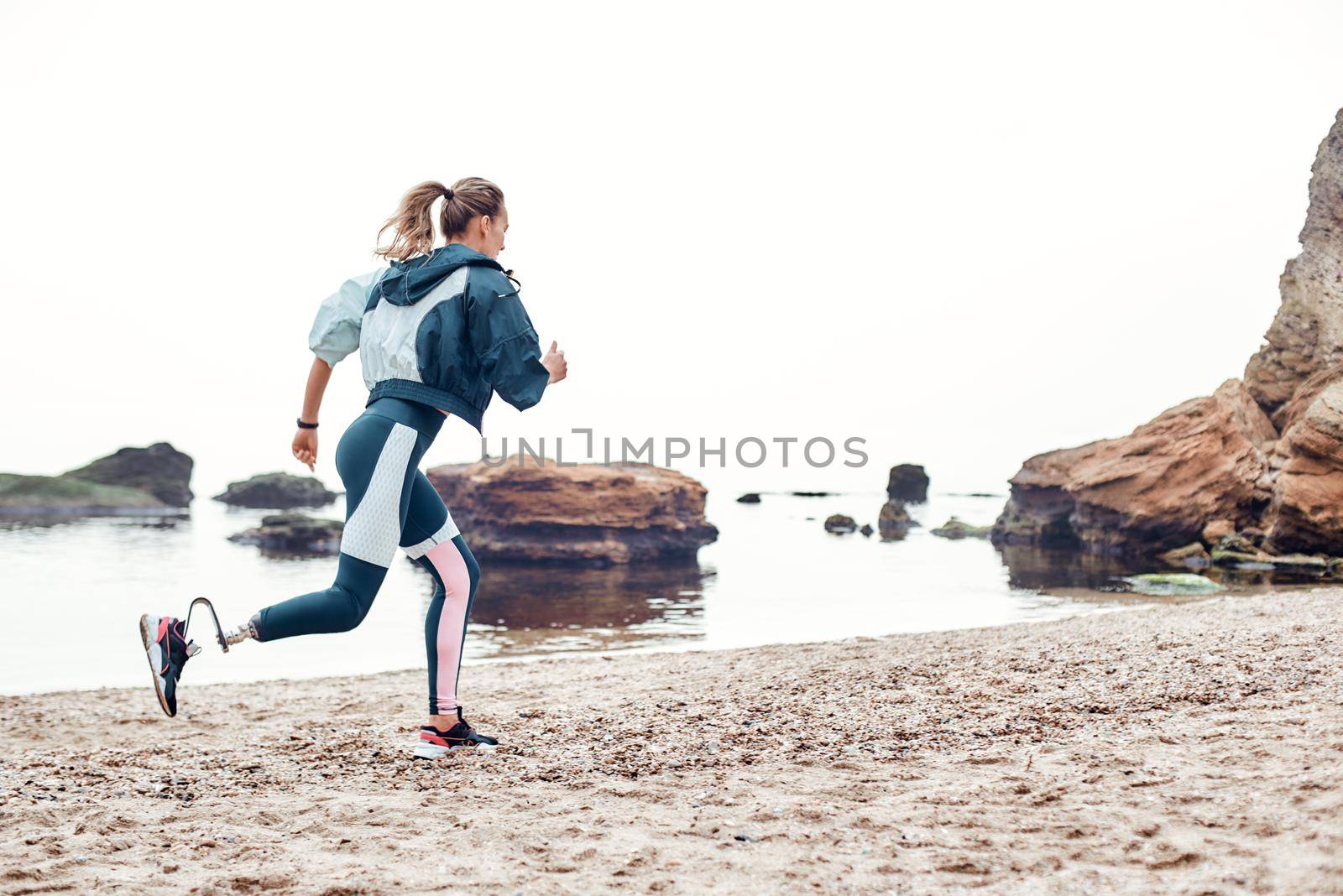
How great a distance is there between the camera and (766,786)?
141 inches

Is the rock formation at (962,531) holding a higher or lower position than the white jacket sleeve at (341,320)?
lower

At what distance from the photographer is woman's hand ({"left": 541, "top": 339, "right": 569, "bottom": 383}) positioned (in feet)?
13.5

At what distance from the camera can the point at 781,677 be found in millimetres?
6219

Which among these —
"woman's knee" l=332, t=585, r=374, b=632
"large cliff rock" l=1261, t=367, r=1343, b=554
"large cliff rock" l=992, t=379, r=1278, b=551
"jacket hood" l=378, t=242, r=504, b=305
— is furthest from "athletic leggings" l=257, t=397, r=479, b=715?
"large cliff rock" l=992, t=379, r=1278, b=551

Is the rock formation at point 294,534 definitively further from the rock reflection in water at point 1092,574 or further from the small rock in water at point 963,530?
the small rock in water at point 963,530

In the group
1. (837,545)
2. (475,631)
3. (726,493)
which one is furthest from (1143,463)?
(726,493)

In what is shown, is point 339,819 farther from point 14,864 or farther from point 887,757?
point 887,757

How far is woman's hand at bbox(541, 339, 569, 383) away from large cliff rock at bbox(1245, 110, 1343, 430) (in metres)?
26.6

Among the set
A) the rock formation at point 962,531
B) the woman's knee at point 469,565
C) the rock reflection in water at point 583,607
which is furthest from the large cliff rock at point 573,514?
the woman's knee at point 469,565

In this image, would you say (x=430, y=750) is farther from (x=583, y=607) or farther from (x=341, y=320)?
(x=583, y=607)

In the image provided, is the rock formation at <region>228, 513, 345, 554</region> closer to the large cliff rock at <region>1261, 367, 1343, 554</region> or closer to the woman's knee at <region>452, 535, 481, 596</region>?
the large cliff rock at <region>1261, 367, 1343, 554</region>

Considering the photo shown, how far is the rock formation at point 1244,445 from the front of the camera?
23.6 metres

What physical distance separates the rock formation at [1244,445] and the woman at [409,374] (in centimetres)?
2182

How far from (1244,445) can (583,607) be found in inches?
702
